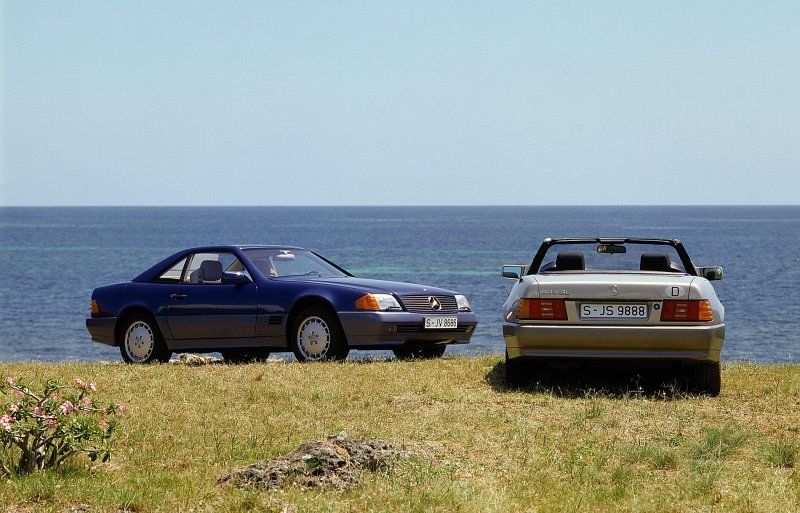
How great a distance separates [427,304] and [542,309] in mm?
4002

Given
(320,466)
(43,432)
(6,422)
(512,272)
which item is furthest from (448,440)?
(512,272)

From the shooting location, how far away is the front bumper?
1424cm

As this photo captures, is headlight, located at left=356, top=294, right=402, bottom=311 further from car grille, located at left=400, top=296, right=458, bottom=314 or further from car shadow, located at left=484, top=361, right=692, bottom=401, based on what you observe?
car shadow, located at left=484, top=361, right=692, bottom=401

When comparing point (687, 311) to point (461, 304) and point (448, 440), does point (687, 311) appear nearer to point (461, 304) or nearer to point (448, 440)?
point (448, 440)

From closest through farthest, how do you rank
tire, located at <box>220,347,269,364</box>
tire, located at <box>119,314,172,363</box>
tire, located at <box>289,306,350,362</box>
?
tire, located at <box>289,306,350,362</box>
tire, located at <box>119,314,172,363</box>
tire, located at <box>220,347,269,364</box>

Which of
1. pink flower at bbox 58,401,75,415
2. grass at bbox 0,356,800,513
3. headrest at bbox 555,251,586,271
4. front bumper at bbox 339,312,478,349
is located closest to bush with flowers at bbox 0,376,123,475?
pink flower at bbox 58,401,75,415

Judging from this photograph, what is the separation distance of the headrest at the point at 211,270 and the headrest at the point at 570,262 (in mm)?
5223

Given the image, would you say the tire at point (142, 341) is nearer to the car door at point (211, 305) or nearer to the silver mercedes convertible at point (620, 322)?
Result: the car door at point (211, 305)

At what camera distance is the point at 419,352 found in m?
15.6

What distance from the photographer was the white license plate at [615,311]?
35.7 feet

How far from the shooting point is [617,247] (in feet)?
39.2

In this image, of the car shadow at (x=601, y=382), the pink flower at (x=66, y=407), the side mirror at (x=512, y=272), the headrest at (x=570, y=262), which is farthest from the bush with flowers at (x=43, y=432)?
the headrest at (x=570, y=262)

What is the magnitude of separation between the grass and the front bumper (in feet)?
2.85

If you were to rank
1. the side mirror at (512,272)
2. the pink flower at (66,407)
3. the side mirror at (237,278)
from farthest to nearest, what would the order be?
1. the side mirror at (237,278)
2. the side mirror at (512,272)
3. the pink flower at (66,407)
